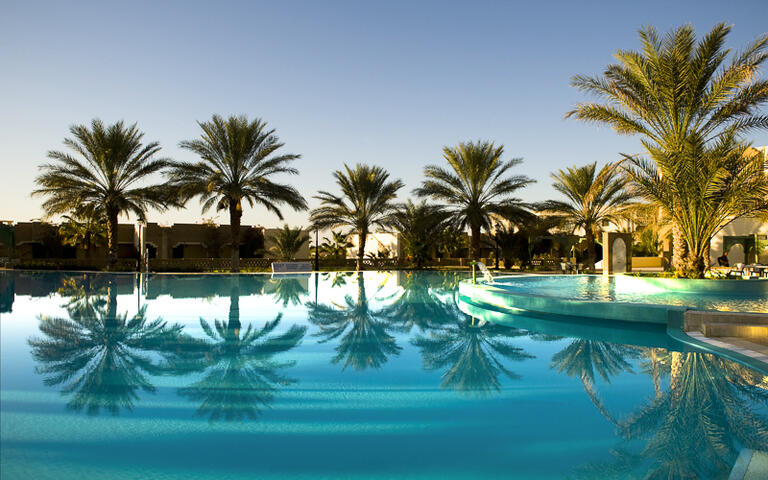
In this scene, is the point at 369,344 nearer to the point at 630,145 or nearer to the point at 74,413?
the point at 74,413

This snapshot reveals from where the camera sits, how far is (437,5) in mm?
16828

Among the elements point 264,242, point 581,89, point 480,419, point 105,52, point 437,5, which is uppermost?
point 437,5

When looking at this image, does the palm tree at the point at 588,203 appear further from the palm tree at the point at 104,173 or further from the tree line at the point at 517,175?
the palm tree at the point at 104,173

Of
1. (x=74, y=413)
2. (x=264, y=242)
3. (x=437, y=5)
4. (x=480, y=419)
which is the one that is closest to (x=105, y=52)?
(x=437, y=5)

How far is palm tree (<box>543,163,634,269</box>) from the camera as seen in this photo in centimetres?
2608

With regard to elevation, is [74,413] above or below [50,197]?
below

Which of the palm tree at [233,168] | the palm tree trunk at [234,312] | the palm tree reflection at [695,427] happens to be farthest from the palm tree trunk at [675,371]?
the palm tree at [233,168]

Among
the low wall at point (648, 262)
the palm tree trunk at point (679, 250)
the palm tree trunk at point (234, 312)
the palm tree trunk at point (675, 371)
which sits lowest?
the palm tree trunk at point (675, 371)

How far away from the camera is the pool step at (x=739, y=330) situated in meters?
6.54

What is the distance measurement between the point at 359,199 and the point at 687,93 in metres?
A: 17.7

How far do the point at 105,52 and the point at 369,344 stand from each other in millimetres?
15558

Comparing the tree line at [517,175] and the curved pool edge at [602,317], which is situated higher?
the tree line at [517,175]

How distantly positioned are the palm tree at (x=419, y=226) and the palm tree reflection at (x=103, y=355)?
1901 cm

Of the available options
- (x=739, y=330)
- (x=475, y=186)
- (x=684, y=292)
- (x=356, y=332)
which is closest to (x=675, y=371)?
(x=739, y=330)
